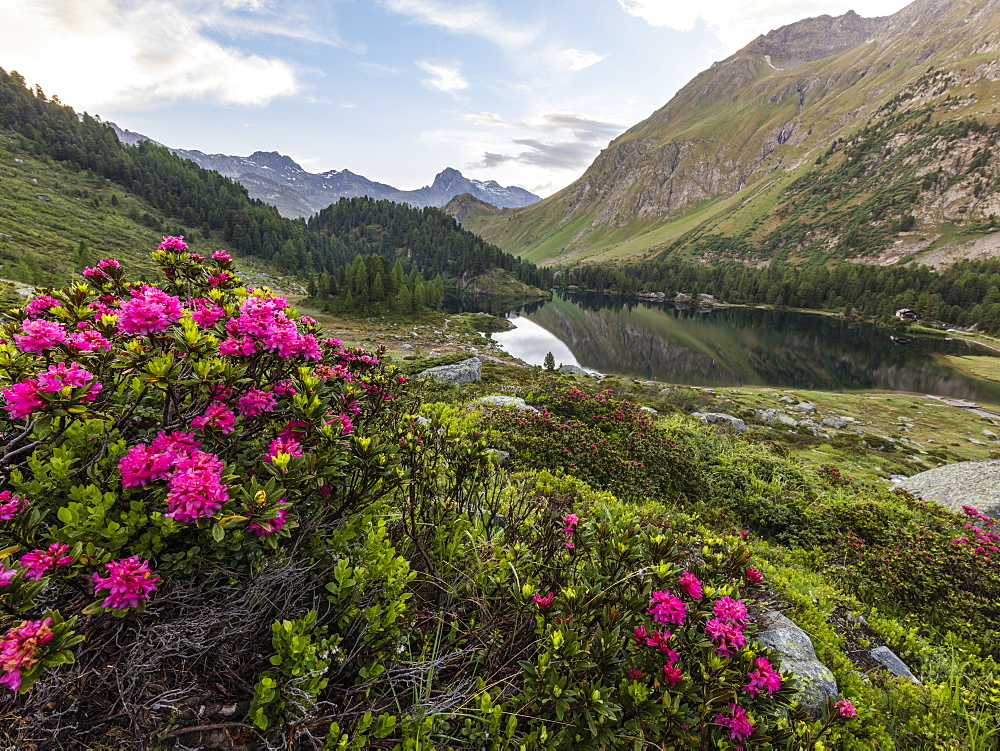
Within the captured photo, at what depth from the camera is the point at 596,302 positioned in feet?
401

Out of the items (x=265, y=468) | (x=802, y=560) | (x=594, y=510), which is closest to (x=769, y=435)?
(x=802, y=560)

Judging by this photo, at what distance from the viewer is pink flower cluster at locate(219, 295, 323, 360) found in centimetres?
274

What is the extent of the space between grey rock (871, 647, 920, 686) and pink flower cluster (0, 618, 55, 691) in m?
7.83

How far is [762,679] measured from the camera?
2.72 meters

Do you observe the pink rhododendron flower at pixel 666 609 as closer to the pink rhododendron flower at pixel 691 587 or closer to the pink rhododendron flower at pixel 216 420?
the pink rhododendron flower at pixel 691 587

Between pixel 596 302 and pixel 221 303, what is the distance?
12508 centimetres

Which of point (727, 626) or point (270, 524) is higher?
point (270, 524)

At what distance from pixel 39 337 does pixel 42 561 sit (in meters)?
1.46

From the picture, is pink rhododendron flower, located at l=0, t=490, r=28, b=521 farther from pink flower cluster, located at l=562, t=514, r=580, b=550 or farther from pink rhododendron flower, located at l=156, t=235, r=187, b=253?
pink flower cluster, located at l=562, t=514, r=580, b=550

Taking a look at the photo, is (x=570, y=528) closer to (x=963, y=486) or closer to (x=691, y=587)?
(x=691, y=587)

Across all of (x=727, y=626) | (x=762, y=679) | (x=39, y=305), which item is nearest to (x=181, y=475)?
(x=39, y=305)

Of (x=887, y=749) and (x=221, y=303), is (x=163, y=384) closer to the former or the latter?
(x=221, y=303)

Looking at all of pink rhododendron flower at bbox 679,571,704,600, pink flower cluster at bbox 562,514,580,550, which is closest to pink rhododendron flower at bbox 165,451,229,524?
pink flower cluster at bbox 562,514,580,550

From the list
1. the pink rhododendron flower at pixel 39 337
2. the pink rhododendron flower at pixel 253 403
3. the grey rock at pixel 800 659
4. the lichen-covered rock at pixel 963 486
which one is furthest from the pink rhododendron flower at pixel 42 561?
the lichen-covered rock at pixel 963 486
